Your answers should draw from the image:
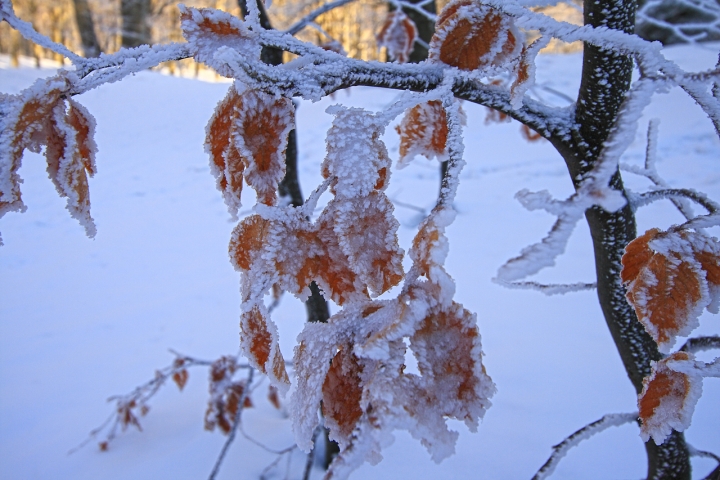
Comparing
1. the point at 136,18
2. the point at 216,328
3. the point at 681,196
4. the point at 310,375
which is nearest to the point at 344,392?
the point at 310,375

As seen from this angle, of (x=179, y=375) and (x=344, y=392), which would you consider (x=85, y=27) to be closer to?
(x=179, y=375)

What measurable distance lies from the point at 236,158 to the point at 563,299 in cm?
206

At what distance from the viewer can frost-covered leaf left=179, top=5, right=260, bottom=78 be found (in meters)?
0.42

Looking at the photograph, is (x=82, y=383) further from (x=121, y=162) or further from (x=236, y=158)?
(x=121, y=162)

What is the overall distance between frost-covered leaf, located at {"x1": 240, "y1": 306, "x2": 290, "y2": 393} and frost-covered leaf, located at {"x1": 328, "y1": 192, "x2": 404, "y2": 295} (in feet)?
0.37

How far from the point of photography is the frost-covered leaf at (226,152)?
458 mm

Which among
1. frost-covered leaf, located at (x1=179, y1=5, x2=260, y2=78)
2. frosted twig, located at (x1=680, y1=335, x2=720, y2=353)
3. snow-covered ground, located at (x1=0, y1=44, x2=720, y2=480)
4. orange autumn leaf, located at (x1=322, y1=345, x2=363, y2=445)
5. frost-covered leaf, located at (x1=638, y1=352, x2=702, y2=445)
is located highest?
frost-covered leaf, located at (x1=179, y1=5, x2=260, y2=78)

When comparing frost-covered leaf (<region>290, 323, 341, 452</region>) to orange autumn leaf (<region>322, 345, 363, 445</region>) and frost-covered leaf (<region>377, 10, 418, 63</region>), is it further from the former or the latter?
frost-covered leaf (<region>377, 10, 418, 63</region>)

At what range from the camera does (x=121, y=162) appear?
6305mm

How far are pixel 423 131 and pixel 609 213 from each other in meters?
0.35

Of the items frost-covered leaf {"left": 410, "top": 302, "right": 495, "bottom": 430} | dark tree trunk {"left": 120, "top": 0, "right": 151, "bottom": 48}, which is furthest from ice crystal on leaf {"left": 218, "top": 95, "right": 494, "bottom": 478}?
dark tree trunk {"left": 120, "top": 0, "right": 151, "bottom": 48}

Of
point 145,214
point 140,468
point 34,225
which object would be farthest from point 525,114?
point 34,225

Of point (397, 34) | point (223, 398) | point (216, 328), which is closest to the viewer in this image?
point (223, 398)

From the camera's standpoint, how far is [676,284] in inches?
17.1
